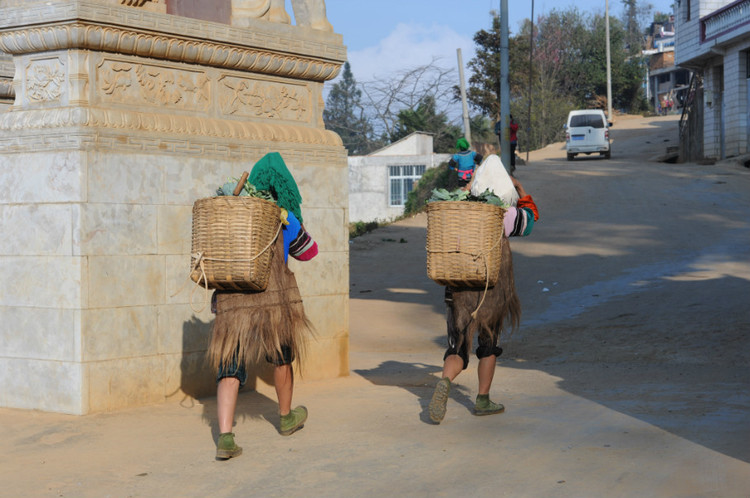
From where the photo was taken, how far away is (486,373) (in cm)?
652

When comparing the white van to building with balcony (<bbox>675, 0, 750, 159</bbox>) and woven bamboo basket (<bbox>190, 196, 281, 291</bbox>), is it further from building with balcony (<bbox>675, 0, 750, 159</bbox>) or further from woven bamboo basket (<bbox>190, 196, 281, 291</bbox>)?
woven bamboo basket (<bbox>190, 196, 281, 291</bbox>)

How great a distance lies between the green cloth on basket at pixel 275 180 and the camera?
5801 mm

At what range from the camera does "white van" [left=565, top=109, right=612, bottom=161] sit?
3847cm

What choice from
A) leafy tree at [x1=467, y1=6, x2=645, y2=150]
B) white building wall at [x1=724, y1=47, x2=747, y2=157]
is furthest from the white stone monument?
leafy tree at [x1=467, y1=6, x2=645, y2=150]

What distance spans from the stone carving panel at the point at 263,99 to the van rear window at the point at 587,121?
1267 inches

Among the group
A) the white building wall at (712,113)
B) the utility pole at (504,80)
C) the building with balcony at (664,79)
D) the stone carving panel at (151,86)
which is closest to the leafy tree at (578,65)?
the building with balcony at (664,79)

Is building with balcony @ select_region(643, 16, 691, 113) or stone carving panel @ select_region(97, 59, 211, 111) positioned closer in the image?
stone carving panel @ select_region(97, 59, 211, 111)

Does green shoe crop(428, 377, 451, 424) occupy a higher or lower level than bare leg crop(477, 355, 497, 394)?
lower

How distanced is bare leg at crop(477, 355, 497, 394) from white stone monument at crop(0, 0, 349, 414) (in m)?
2.09

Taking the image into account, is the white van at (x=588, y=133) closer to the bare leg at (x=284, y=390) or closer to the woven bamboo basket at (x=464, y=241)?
the woven bamboo basket at (x=464, y=241)

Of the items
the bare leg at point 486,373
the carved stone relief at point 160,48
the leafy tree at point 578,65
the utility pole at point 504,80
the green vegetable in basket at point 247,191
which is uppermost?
the leafy tree at point 578,65

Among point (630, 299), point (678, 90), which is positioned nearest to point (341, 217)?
point (630, 299)

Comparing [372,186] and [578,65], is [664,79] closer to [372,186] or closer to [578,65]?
[578,65]

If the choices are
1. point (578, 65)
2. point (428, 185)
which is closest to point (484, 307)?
point (428, 185)
